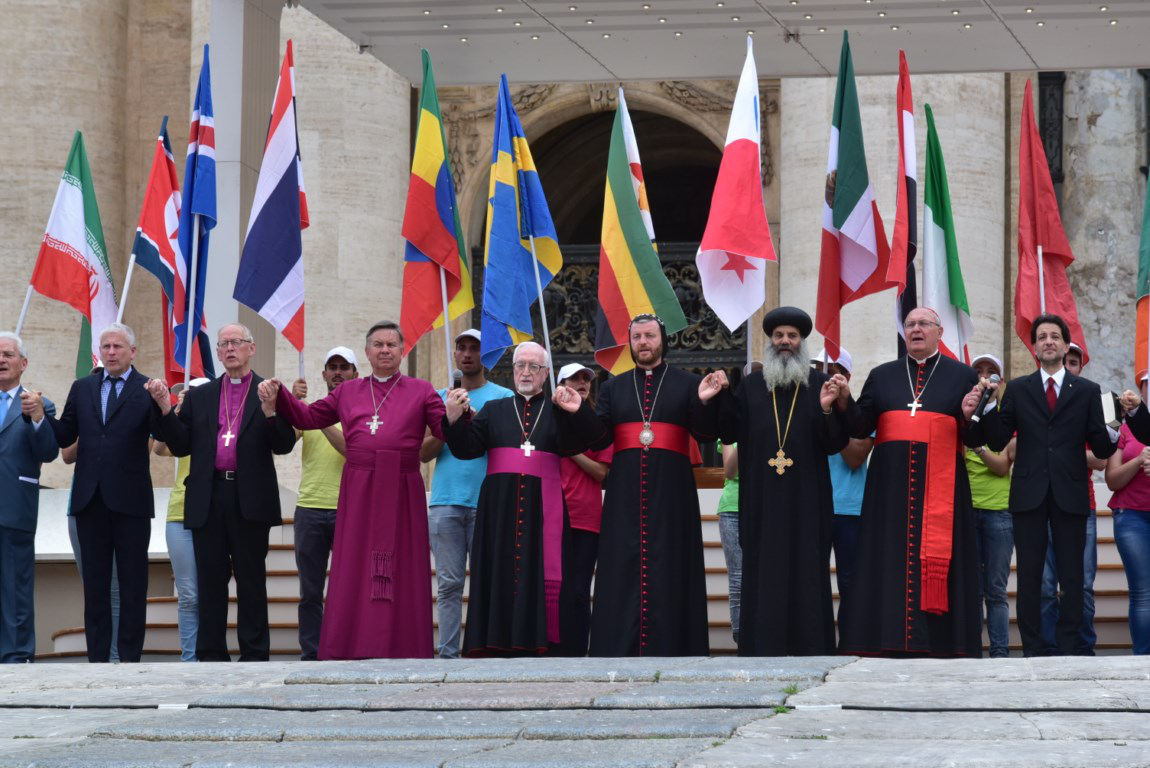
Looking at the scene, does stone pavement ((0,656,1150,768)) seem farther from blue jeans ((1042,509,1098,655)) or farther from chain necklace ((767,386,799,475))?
blue jeans ((1042,509,1098,655))

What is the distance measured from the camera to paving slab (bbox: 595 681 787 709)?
547 cm

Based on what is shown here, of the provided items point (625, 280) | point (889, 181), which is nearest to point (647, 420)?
point (625, 280)

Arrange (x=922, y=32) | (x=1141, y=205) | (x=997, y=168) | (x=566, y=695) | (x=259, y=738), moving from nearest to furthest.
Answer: (x=259, y=738) < (x=566, y=695) < (x=922, y=32) < (x=997, y=168) < (x=1141, y=205)

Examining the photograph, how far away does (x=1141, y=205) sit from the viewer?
16.0 metres

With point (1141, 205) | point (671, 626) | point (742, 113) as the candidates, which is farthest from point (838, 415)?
point (1141, 205)

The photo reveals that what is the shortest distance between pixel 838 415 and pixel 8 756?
14.5 ft

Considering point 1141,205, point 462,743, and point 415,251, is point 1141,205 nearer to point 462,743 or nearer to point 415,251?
point 415,251

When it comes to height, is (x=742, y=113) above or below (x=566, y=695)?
above

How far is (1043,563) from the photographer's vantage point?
827 cm

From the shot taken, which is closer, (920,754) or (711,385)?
(920,754)

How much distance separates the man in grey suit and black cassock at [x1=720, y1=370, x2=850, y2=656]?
3552 mm

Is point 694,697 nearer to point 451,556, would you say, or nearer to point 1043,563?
point 1043,563

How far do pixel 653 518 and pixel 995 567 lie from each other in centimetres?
197

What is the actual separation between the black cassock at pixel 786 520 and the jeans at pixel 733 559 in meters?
0.87
